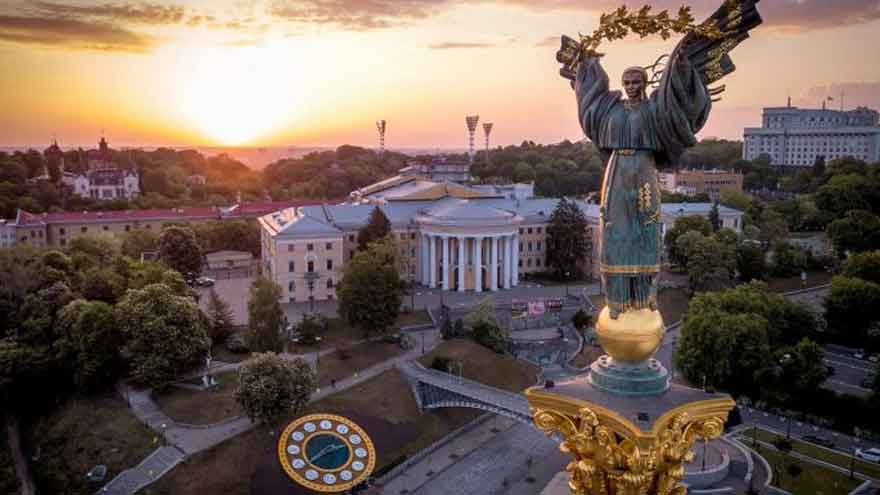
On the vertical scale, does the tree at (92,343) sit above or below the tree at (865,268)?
below

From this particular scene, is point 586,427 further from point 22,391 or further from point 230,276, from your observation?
point 230,276

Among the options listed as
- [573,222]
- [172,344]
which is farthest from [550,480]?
[573,222]

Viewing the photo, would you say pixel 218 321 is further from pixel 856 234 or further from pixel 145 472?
pixel 856 234

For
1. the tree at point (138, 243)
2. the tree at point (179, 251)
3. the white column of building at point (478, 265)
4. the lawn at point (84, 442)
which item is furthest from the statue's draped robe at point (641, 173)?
the tree at point (138, 243)

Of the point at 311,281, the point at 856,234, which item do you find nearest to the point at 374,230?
the point at 311,281

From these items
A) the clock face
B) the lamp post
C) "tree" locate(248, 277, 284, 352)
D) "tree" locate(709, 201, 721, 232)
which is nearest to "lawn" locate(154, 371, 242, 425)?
"tree" locate(248, 277, 284, 352)

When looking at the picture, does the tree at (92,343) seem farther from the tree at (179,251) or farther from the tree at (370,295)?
the tree at (179,251)
